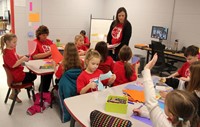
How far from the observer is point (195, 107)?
3.69 ft

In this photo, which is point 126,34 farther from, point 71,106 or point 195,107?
point 195,107

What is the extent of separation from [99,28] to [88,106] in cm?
514

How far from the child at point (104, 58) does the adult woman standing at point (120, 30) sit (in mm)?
840

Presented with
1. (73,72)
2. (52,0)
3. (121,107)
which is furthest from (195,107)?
(52,0)

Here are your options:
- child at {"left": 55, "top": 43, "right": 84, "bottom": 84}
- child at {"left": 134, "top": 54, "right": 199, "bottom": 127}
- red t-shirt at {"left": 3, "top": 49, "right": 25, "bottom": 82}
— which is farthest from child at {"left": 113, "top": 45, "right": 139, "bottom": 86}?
red t-shirt at {"left": 3, "top": 49, "right": 25, "bottom": 82}

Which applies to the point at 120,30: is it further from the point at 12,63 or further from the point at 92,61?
the point at 12,63

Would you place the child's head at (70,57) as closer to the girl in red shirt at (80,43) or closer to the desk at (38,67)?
the desk at (38,67)

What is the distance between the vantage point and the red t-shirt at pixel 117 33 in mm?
3598

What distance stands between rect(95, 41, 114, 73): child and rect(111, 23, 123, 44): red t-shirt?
92cm

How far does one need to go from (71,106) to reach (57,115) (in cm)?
148

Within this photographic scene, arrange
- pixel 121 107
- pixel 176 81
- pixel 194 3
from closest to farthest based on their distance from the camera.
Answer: pixel 121 107 → pixel 176 81 → pixel 194 3

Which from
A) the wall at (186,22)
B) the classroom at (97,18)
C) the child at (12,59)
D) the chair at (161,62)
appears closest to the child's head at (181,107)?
the child at (12,59)

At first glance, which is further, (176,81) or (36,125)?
(36,125)

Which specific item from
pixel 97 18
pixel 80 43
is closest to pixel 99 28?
pixel 97 18
